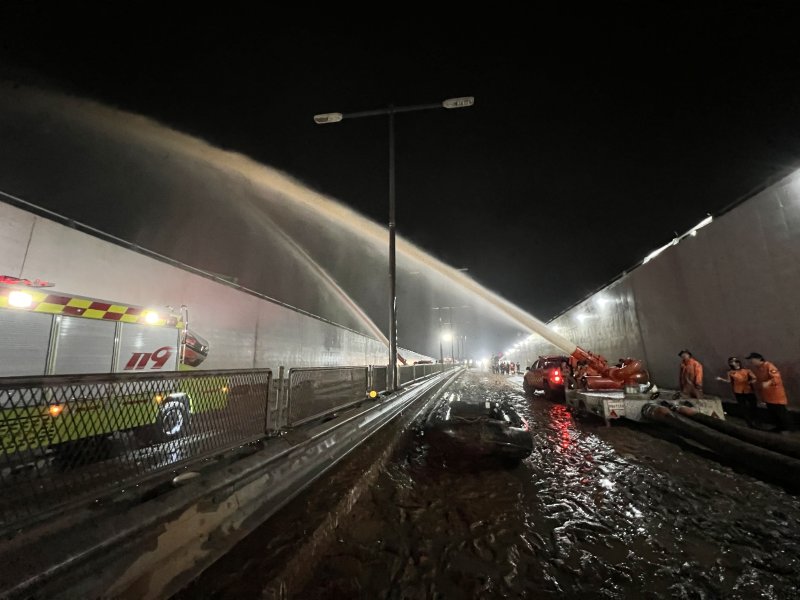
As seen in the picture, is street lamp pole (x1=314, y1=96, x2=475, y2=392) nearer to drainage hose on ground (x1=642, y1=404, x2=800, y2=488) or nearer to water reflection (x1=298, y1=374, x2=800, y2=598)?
water reflection (x1=298, y1=374, x2=800, y2=598)

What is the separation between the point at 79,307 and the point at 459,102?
10266 millimetres

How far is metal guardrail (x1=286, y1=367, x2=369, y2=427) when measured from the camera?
5016 millimetres

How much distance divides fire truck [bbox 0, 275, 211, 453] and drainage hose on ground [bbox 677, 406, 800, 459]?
7140 millimetres

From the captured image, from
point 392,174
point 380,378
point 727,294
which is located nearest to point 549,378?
point 727,294

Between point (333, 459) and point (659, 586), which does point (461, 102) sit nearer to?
point (333, 459)

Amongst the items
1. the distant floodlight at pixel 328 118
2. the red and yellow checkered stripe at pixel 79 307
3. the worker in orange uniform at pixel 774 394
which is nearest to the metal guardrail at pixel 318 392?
the red and yellow checkered stripe at pixel 79 307

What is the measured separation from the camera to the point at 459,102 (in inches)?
384

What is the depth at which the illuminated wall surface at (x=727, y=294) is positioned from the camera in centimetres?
768

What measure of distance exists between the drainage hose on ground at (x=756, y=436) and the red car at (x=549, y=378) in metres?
5.09

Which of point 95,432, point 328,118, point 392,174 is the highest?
point 328,118

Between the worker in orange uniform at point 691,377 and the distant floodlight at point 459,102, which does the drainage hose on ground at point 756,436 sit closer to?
the worker in orange uniform at point 691,377

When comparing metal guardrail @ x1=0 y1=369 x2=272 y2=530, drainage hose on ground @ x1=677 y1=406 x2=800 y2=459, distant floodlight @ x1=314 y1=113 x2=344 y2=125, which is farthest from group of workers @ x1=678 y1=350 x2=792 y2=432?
distant floodlight @ x1=314 y1=113 x2=344 y2=125

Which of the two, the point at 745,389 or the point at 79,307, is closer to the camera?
the point at 79,307

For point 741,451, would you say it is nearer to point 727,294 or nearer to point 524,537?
point 524,537
